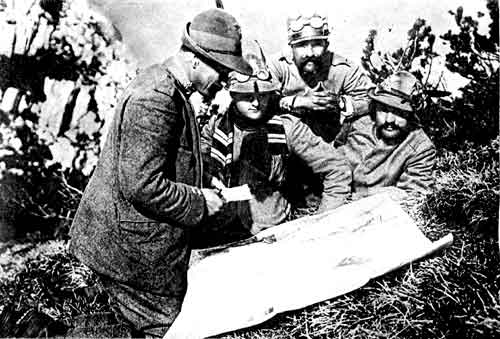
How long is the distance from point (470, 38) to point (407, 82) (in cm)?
40

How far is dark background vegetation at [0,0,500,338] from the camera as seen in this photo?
2.22 m

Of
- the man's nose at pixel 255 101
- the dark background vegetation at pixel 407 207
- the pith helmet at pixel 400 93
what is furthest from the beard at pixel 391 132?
the man's nose at pixel 255 101

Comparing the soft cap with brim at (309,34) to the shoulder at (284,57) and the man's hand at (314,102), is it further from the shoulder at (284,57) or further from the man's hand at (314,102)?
the man's hand at (314,102)

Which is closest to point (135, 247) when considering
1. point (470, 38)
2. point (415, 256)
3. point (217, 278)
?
point (217, 278)

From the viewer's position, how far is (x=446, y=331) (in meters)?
2.06

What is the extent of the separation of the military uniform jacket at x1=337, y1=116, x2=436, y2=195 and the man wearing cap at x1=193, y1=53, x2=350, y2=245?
105mm

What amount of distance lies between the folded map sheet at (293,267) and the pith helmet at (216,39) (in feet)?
2.61

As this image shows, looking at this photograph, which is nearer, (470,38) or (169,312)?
(169,312)

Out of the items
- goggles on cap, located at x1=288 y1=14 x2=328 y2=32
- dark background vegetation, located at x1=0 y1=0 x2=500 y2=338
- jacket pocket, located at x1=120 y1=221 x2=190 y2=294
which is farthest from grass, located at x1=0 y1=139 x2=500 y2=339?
goggles on cap, located at x1=288 y1=14 x2=328 y2=32

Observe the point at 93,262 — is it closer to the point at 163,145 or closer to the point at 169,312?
the point at 169,312

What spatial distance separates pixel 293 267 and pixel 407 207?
2.90ft

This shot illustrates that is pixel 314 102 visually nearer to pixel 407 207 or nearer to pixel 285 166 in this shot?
pixel 285 166

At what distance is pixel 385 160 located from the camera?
3.48 metres

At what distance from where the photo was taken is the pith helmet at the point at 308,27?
3377 millimetres
